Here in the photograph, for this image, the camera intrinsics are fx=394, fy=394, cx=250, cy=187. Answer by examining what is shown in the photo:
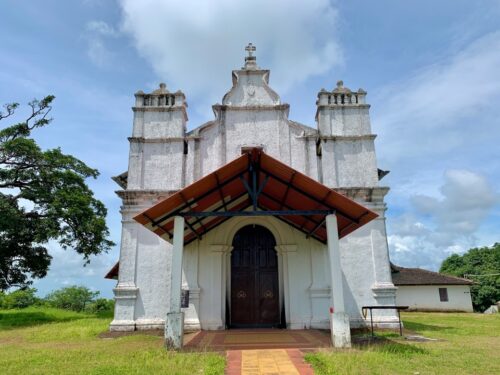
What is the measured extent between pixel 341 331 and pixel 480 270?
37.9 metres

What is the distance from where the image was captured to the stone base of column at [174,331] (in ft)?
26.8

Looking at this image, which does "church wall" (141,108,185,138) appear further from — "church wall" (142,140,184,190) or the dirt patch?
the dirt patch

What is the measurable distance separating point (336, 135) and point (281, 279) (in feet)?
16.8

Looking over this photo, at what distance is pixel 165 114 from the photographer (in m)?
13.6

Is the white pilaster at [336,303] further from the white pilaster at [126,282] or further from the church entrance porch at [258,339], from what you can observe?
the white pilaster at [126,282]

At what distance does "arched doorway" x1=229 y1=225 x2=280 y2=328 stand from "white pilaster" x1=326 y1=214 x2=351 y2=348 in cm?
383

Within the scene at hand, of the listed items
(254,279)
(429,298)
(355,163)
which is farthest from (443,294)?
(254,279)

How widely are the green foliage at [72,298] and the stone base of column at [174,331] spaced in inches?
783

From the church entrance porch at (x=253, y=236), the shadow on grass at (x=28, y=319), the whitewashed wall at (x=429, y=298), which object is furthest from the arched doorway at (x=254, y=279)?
the whitewashed wall at (x=429, y=298)

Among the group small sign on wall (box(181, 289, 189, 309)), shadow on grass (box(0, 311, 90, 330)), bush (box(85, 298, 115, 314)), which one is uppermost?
small sign on wall (box(181, 289, 189, 309))

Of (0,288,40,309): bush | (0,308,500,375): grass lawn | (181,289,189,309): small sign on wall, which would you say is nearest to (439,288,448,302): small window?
(0,308,500,375): grass lawn

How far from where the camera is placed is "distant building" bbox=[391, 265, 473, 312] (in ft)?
95.3

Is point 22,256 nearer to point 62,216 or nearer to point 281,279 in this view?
point 62,216

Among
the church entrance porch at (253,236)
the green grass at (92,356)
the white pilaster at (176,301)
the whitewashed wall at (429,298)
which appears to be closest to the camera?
the green grass at (92,356)
